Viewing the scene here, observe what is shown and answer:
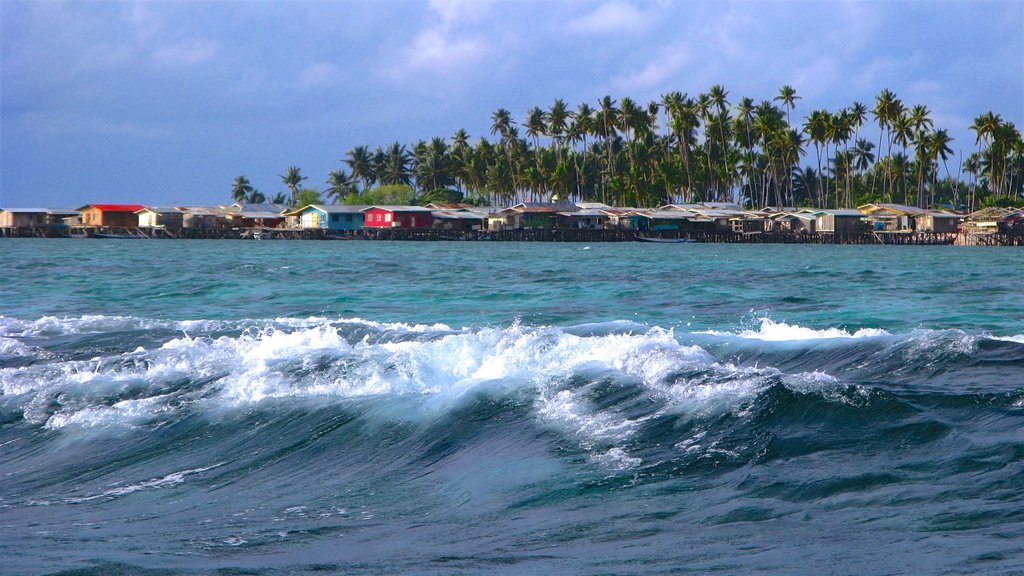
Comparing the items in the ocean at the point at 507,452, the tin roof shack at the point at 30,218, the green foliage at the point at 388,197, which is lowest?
the ocean at the point at 507,452

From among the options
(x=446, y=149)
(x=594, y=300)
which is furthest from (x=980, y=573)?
(x=446, y=149)

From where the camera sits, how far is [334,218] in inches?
3681

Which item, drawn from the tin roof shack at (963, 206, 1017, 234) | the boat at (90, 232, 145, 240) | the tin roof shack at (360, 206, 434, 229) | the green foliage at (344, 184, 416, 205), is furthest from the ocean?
the green foliage at (344, 184, 416, 205)

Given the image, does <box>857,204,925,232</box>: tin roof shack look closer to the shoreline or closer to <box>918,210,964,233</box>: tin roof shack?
<box>918,210,964,233</box>: tin roof shack

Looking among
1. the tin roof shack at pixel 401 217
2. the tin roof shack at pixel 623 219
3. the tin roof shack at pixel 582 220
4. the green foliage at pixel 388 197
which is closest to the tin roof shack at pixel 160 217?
the tin roof shack at pixel 401 217

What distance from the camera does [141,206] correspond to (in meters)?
101

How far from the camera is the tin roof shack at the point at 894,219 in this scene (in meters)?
87.4

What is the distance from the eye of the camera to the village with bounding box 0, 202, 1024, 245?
86.3 meters

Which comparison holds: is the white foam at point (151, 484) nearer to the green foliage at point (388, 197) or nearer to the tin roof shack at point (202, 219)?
the tin roof shack at point (202, 219)

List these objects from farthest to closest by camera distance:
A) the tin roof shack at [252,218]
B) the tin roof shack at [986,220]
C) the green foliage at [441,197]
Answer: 1. the green foliage at [441,197]
2. the tin roof shack at [252,218]
3. the tin roof shack at [986,220]

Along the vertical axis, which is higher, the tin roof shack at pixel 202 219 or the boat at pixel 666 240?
the tin roof shack at pixel 202 219

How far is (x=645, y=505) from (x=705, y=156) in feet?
355

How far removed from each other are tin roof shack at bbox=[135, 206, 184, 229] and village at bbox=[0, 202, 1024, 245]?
9 cm

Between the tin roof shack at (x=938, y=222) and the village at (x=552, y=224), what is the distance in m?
0.08
